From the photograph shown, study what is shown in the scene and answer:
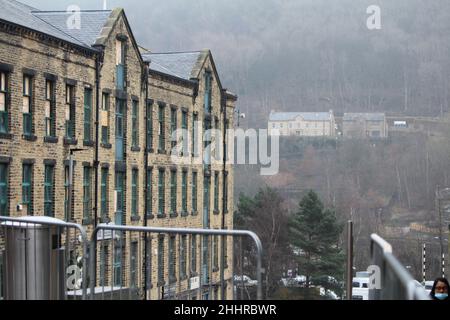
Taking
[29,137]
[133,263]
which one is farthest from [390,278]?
[29,137]

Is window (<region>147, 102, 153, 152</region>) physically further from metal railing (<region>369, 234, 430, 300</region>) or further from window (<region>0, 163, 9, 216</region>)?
metal railing (<region>369, 234, 430, 300</region>)

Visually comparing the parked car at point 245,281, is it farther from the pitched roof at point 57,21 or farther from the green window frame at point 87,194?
the green window frame at point 87,194

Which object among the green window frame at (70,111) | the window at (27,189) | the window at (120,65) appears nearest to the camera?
the window at (27,189)

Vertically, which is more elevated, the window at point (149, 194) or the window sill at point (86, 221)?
the window at point (149, 194)

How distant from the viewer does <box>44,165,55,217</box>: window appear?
107 ft

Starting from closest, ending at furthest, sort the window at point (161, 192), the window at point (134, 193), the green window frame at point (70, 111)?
the green window frame at point (70, 111)
the window at point (134, 193)
the window at point (161, 192)

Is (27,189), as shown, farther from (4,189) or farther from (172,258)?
(172,258)

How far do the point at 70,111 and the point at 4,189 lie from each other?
237 inches

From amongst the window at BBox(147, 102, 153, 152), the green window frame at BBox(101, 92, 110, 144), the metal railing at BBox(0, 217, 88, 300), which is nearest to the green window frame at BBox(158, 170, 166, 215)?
the window at BBox(147, 102, 153, 152)

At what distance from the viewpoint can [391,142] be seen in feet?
497

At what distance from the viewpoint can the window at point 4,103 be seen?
98.1ft

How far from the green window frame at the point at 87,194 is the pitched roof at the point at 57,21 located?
5671 millimetres

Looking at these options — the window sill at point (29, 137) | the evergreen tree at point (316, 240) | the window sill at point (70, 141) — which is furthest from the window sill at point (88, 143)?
the evergreen tree at point (316, 240)

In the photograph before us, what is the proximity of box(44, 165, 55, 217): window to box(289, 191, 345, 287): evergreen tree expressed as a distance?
4453 centimetres
